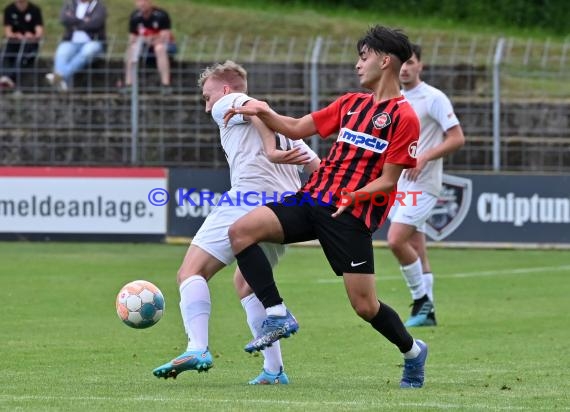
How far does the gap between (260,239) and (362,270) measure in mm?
627

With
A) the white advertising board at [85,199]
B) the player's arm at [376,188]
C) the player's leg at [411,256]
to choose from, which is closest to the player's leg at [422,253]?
the player's leg at [411,256]

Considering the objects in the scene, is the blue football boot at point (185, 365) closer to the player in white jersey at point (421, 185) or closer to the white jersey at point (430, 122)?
the player in white jersey at point (421, 185)

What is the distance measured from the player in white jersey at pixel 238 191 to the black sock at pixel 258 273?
321 millimetres

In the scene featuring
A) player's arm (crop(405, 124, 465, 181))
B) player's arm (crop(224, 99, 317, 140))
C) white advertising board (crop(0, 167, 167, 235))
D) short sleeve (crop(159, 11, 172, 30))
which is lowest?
white advertising board (crop(0, 167, 167, 235))

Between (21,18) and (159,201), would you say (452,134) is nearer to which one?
(159,201)

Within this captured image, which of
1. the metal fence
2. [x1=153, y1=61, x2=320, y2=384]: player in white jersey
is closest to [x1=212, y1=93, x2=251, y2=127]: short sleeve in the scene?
[x1=153, y1=61, x2=320, y2=384]: player in white jersey

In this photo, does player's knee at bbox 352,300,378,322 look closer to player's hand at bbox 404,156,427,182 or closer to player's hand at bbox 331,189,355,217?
player's hand at bbox 331,189,355,217

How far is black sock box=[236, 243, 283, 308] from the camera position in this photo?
26.0 feet

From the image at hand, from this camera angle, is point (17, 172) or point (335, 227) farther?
point (17, 172)

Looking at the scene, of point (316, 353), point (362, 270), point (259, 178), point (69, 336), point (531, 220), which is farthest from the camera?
point (531, 220)

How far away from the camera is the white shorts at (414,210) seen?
12.2 metres

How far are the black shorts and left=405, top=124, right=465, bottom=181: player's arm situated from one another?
14.2ft

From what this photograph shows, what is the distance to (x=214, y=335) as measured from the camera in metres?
11.4

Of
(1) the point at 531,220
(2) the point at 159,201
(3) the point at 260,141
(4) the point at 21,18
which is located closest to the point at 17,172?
(2) the point at 159,201
